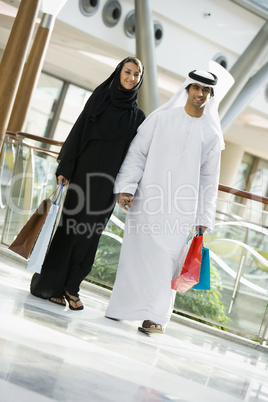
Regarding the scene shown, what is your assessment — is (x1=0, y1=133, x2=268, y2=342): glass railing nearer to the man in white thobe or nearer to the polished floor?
the polished floor

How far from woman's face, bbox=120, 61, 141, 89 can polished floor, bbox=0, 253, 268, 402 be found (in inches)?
56.6

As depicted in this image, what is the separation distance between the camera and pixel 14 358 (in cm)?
241

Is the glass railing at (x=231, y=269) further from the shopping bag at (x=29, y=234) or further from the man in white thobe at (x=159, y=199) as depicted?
the shopping bag at (x=29, y=234)

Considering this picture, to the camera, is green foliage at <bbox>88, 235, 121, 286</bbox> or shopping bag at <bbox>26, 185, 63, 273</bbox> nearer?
shopping bag at <bbox>26, 185, 63, 273</bbox>

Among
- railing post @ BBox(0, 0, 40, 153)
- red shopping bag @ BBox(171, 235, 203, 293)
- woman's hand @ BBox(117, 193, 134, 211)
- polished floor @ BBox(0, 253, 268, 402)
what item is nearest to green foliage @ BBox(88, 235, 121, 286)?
polished floor @ BBox(0, 253, 268, 402)

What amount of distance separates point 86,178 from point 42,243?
1.61 ft

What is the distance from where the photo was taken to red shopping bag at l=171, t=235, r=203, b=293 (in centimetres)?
383

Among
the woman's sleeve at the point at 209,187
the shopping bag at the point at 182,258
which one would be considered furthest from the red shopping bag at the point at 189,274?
the woman's sleeve at the point at 209,187

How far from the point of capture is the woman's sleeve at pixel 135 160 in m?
3.91

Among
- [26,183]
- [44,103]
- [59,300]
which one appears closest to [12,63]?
[26,183]

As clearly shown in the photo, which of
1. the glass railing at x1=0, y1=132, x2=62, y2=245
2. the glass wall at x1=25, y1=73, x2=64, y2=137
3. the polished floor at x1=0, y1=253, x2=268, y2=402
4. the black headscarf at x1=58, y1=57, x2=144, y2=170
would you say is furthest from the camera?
the glass wall at x1=25, y1=73, x2=64, y2=137

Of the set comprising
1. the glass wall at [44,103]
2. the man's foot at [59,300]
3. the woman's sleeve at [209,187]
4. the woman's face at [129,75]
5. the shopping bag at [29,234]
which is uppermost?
the glass wall at [44,103]

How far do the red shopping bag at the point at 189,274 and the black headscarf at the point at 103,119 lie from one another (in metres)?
0.88

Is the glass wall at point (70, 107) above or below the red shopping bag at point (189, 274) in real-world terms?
above
